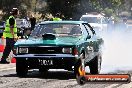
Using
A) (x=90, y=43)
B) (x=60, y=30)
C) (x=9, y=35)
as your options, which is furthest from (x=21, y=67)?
(x=9, y=35)

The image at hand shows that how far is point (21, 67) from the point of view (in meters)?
11.6

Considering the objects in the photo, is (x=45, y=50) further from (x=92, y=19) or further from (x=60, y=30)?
(x=92, y=19)

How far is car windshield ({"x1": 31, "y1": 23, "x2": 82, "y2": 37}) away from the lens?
12376mm

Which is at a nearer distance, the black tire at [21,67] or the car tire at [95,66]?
the black tire at [21,67]

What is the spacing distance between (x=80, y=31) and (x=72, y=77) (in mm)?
1335

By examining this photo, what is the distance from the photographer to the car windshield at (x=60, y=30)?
40.6 ft

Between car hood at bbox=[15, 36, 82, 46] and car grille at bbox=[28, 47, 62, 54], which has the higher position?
car hood at bbox=[15, 36, 82, 46]

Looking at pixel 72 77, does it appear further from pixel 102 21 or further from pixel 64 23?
pixel 102 21

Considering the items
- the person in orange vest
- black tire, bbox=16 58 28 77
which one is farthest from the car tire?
the person in orange vest

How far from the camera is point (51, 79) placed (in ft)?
36.9

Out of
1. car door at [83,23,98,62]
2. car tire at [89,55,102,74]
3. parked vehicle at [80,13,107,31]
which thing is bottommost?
parked vehicle at [80,13,107,31]

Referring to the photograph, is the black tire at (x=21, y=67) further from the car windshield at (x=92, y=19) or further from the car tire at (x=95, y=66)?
the car windshield at (x=92, y=19)

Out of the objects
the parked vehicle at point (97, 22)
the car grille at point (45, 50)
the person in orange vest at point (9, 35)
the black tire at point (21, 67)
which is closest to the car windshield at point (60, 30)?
the car grille at point (45, 50)

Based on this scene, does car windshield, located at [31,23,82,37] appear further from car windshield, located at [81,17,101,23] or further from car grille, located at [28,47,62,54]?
car windshield, located at [81,17,101,23]
